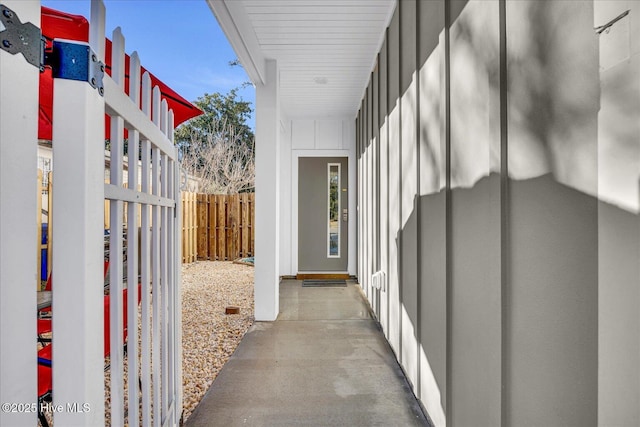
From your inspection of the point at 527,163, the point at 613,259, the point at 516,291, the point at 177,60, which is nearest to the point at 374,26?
the point at 527,163

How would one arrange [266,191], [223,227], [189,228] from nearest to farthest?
[266,191] < [189,228] < [223,227]

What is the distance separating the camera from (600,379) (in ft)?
2.19

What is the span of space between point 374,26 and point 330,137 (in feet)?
9.90

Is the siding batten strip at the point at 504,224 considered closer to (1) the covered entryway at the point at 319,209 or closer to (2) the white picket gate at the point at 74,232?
(2) the white picket gate at the point at 74,232

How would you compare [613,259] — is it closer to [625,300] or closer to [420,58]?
[625,300]

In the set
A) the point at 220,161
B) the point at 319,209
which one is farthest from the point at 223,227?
the point at 220,161

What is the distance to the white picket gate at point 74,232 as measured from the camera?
2.04ft

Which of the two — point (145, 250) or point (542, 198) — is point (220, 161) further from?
point (542, 198)

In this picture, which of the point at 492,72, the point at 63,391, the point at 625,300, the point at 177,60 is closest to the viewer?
the point at 625,300

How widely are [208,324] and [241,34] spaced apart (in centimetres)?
287

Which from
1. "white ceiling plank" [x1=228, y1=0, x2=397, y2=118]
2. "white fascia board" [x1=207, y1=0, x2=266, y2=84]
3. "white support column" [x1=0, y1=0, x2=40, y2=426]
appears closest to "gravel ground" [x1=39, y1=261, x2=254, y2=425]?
"white support column" [x1=0, y1=0, x2=40, y2=426]

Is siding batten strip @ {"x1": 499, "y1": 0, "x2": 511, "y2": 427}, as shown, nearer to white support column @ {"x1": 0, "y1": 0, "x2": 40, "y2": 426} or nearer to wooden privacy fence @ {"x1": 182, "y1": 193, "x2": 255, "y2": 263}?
white support column @ {"x1": 0, "y1": 0, "x2": 40, "y2": 426}

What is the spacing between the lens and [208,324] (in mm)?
3691

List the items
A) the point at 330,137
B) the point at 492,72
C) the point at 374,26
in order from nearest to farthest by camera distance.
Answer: the point at 492,72 < the point at 374,26 < the point at 330,137
